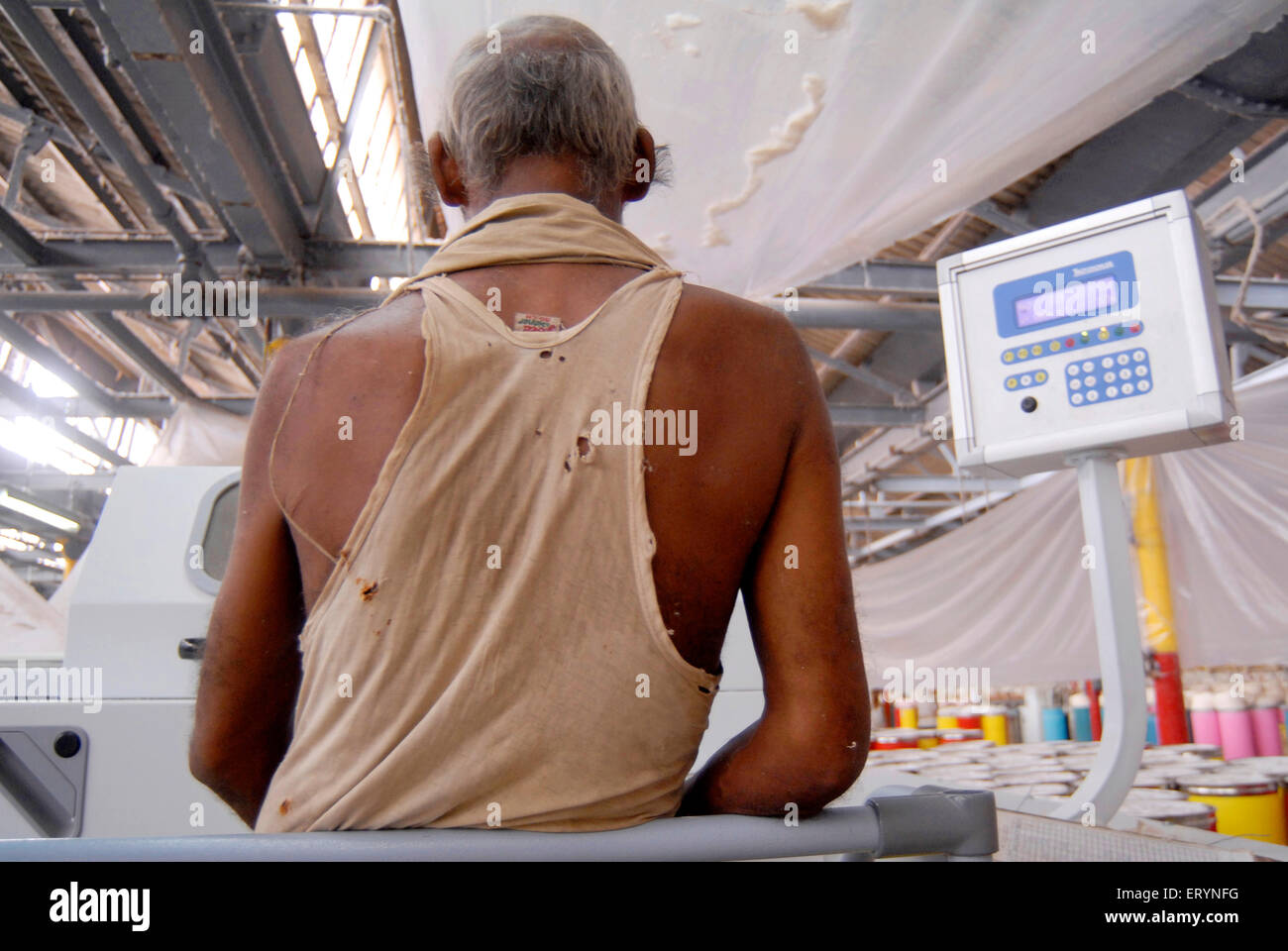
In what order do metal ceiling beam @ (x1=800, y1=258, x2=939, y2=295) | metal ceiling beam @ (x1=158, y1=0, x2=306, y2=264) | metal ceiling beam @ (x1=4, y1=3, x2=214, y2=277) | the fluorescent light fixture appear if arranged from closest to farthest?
metal ceiling beam @ (x1=158, y1=0, x2=306, y2=264)
metal ceiling beam @ (x1=4, y1=3, x2=214, y2=277)
metal ceiling beam @ (x1=800, y1=258, x2=939, y2=295)
the fluorescent light fixture

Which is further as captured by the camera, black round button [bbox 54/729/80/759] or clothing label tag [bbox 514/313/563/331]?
black round button [bbox 54/729/80/759]

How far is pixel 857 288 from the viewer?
3.59 m

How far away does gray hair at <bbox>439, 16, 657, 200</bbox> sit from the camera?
31.2 inches

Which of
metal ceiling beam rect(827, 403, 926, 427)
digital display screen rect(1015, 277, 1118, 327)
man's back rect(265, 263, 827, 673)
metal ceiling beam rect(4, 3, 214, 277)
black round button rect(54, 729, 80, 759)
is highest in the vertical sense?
metal ceiling beam rect(4, 3, 214, 277)

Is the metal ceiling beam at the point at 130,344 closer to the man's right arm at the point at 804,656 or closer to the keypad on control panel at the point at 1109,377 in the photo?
the keypad on control panel at the point at 1109,377

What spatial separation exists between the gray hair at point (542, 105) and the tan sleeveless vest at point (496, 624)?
217 mm

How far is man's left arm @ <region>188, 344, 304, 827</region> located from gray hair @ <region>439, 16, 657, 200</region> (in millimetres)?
262

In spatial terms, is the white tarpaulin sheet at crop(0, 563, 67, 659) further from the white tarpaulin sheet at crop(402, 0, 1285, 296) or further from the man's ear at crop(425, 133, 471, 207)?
the man's ear at crop(425, 133, 471, 207)

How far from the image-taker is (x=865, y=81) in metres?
1.40

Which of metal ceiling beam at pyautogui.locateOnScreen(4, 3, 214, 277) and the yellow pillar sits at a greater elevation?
metal ceiling beam at pyautogui.locateOnScreen(4, 3, 214, 277)

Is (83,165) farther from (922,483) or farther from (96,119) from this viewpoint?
(922,483)

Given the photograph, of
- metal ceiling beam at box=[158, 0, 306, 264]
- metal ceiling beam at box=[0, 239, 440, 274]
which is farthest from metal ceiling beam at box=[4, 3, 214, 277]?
metal ceiling beam at box=[158, 0, 306, 264]
